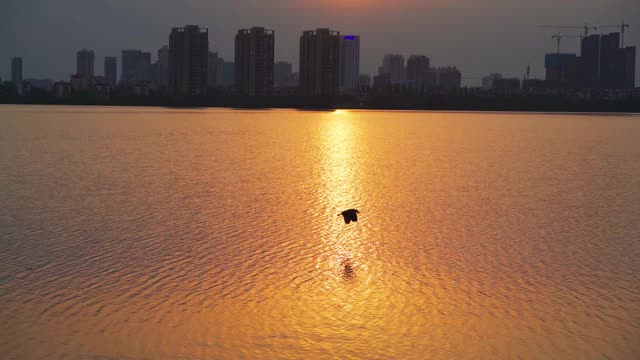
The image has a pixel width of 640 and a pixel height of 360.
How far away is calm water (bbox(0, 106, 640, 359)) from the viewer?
8.37 meters

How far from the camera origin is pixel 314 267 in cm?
1204

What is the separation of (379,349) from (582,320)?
3075mm

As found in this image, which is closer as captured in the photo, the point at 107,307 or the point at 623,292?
the point at 107,307

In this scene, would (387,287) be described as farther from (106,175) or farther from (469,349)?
(106,175)

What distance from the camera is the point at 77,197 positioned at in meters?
19.8

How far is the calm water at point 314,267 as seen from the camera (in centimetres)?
837

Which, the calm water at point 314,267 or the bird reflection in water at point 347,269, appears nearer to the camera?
the calm water at point 314,267

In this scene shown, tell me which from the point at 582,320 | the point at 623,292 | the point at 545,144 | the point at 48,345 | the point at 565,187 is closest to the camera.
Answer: the point at 48,345

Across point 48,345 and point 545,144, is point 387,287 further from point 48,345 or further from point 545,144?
point 545,144

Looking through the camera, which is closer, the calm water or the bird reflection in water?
the calm water

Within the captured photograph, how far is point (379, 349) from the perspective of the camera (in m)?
8.09

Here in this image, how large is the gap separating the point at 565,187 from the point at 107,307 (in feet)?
61.6

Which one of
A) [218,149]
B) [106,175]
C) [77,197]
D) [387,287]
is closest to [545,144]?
[218,149]

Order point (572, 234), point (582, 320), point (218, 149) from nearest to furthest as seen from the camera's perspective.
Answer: point (582, 320) → point (572, 234) → point (218, 149)
